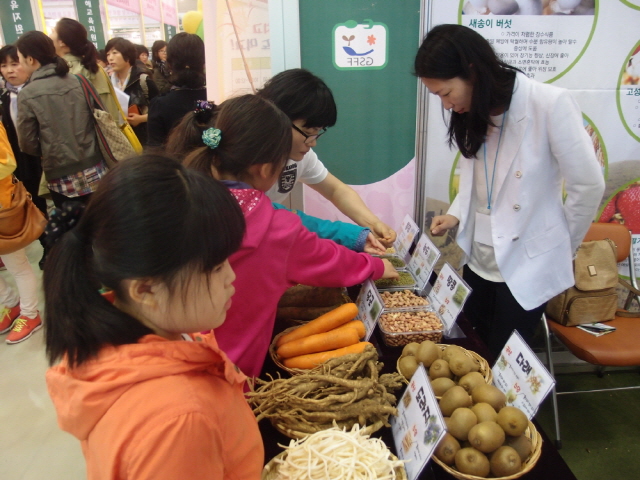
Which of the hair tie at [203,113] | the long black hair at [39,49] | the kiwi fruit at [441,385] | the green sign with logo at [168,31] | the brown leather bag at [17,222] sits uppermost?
the green sign with logo at [168,31]

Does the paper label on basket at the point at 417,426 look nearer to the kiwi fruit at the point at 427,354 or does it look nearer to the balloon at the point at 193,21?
the kiwi fruit at the point at 427,354

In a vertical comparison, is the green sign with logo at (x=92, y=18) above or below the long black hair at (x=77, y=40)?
above

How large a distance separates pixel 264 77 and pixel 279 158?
1349mm

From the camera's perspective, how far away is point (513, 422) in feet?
3.14

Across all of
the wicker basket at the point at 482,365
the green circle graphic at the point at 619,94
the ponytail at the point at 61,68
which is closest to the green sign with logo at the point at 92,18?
the ponytail at the point at 61,68

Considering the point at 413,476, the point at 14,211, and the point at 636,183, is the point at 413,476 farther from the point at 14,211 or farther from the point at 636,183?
the point at 14,211

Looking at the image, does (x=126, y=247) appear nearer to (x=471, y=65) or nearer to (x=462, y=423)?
(x=462, y=423)

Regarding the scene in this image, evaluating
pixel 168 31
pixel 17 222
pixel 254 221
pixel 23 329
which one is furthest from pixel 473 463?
pixel 168 31

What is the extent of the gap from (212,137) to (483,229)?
1083mm

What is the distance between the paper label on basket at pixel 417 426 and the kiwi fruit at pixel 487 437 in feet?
0.41

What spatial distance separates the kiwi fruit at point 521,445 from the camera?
0.95m

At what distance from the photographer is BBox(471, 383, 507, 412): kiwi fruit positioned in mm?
1032

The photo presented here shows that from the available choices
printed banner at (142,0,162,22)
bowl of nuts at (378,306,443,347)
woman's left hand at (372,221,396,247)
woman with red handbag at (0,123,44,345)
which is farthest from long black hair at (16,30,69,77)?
printed banner at (142,0,162,22)

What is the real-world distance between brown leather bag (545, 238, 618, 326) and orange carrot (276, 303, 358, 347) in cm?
133
